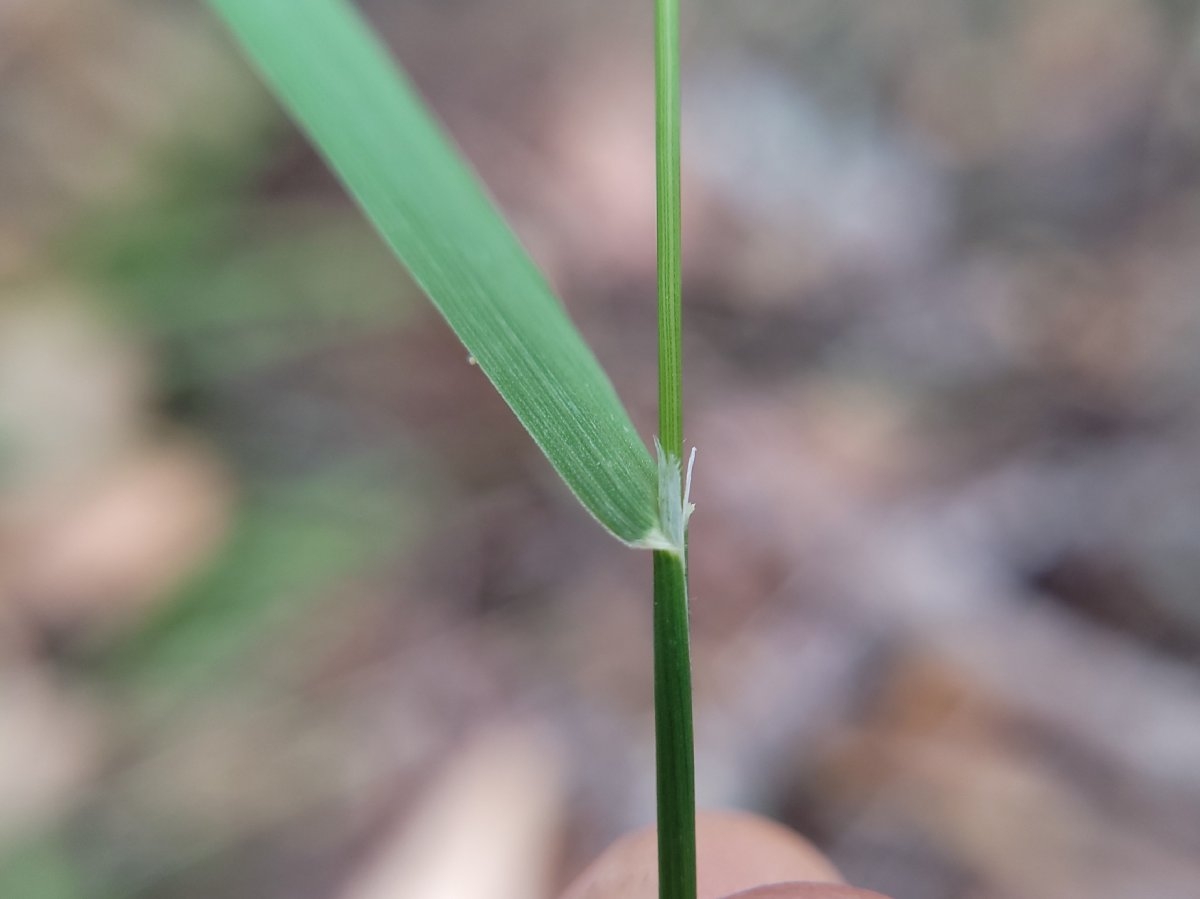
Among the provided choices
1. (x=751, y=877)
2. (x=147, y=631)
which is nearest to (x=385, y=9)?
(x=147, y=631)

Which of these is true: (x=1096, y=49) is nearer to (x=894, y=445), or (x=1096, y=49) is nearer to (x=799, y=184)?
(x=799, y=184)

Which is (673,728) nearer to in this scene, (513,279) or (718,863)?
(513,279)

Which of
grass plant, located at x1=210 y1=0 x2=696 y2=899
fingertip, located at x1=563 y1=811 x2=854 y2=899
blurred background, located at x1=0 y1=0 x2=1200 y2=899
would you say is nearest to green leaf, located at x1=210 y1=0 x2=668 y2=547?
grass plant, located at x1=210 y1=0 x2=696 y2=899

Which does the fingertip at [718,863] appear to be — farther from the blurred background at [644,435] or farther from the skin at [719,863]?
the blurred background at [644,435]

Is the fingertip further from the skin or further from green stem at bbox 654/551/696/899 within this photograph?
green stem at bbox 654/551/696/899

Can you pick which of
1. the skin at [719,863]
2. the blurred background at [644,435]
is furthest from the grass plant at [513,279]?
the blurred background at [644,435]

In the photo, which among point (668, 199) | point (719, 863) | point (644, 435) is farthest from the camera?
point (644, 435)

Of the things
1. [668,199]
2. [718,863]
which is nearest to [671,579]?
[668,199]
